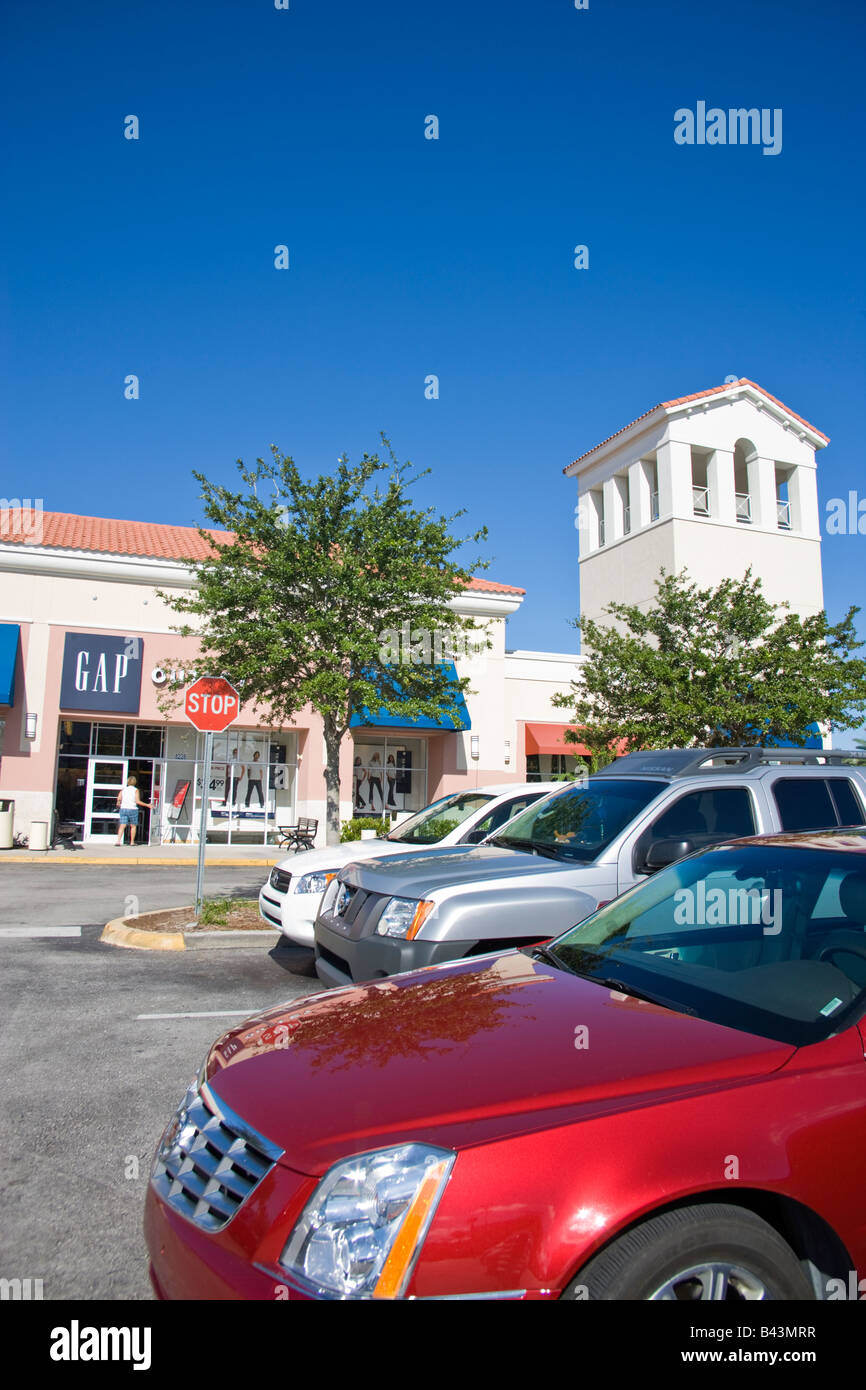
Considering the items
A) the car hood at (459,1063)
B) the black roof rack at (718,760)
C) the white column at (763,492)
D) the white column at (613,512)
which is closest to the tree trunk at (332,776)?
the black roof rack at (718,760)

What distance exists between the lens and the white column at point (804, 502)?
28.9 metres

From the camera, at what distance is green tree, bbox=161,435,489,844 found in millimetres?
11289

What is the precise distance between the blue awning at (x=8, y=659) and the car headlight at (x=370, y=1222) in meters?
21.6

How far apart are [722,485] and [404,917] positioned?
994 inches

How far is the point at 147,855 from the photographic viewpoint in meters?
20.4

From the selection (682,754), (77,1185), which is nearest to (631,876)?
(682,754)

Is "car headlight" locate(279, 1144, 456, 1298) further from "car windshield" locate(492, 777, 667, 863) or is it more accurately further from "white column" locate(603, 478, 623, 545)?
"white column" locate(603, 478, 623, 545)

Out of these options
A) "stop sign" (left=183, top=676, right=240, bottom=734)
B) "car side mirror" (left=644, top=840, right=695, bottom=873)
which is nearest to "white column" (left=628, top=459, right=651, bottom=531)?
"stop sign" (left=183, top=676, right=240, bottom=734)

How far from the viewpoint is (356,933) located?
529cm

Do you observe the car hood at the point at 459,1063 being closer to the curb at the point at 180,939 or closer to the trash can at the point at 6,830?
the curb at the point at 180,939

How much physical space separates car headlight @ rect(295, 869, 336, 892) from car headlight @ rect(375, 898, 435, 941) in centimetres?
274

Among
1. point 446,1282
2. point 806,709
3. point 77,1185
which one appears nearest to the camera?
point 446,1282
